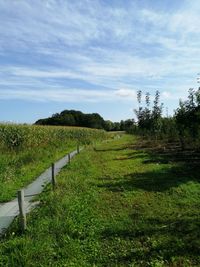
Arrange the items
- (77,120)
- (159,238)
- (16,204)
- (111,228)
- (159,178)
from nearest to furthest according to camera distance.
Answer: (159,238) → (111,228) → (16,204) → (159,178) → (77,120)

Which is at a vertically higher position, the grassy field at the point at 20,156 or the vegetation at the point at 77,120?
the vegetation at the point at 77,120

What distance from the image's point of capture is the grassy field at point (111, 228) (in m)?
7.10

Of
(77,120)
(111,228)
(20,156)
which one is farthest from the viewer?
(77,120)

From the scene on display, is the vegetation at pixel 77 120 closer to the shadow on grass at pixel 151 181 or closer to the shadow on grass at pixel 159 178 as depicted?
the shadow on grass at pixel 159 178

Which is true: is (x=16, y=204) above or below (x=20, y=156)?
below

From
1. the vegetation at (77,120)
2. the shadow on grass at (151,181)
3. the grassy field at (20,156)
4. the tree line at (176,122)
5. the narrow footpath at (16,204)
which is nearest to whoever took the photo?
the narrow footpath at (16,204)

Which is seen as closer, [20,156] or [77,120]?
[20,156]

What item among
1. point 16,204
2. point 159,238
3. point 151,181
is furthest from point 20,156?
point 159,238

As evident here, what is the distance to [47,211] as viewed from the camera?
9.83 metres

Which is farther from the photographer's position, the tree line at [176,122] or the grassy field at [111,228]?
the tree line at [176,122]

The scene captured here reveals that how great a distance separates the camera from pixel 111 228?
8898mm

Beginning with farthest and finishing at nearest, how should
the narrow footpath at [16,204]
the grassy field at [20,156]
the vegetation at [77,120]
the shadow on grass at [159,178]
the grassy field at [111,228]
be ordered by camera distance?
the vegetation at [77,120]
the grassy field at [20,156]
the shadow on grass at [159,178]
the narrow footpath at [16,204]
the grassy field at [111,228]

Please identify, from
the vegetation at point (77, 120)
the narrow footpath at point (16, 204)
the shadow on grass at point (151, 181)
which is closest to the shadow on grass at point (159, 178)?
the shadow on grass at point (151, 181)

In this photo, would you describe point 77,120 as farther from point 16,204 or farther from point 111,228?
point 111,228
